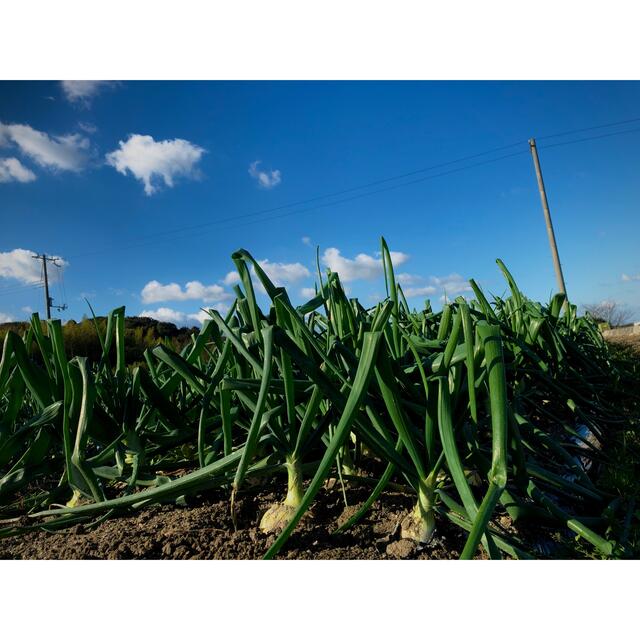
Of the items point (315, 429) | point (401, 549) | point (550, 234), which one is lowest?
point (401, 549)

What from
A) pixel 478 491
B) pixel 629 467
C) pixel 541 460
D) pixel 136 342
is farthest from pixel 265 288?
pixel 136 342

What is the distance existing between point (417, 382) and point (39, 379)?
0.60 m

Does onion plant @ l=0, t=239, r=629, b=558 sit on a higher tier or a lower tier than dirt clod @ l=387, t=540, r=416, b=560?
higher

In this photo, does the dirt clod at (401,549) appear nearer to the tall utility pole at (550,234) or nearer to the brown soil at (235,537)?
the brown soil at (235,537)

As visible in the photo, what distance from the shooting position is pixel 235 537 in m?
0.56

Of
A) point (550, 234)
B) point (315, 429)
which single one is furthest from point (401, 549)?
point (550, 234)

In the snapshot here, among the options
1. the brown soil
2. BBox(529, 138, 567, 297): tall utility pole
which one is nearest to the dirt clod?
the brown soil

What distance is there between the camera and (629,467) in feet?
3.09

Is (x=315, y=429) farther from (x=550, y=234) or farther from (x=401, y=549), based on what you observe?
(x=550, y=234)

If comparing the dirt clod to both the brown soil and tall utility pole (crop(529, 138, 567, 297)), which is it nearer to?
the brown soil

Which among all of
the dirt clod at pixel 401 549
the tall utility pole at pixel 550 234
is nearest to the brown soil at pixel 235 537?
the dirt clod at pixel 401 549

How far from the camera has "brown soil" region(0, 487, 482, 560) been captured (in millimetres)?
533

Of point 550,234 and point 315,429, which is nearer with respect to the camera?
point 315,429

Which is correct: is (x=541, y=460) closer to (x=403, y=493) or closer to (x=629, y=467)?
(x=629, y=467)
